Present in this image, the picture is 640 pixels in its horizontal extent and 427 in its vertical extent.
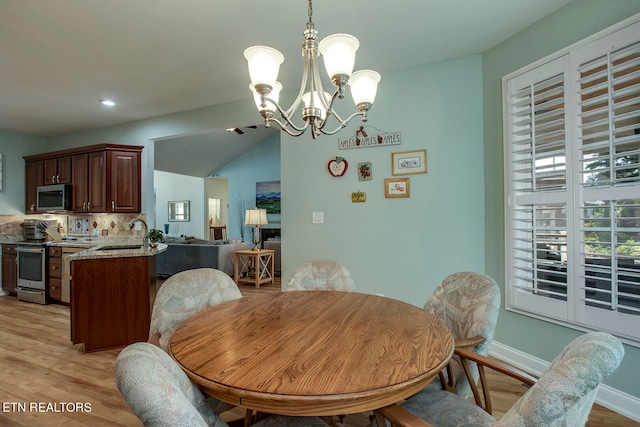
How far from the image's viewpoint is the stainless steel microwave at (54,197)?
4.80m

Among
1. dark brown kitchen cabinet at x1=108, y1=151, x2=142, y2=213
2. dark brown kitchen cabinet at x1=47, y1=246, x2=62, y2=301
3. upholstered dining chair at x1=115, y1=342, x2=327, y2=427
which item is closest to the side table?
dark brown kitchen cabinet at x1=108, y1=151, x2=142, y2=213

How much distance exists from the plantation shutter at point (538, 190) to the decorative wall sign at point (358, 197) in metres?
1.29

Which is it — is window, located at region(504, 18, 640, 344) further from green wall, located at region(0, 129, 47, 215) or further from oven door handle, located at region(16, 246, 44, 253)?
green wall, located at region(0, 129, 47, 215)

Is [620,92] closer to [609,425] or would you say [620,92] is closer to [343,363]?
[609,425]

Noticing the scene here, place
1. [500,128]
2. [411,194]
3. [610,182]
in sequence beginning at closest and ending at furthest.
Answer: [610,182] < [500,128] < [411,194]

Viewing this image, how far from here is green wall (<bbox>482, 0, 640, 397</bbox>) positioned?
6.47 ft

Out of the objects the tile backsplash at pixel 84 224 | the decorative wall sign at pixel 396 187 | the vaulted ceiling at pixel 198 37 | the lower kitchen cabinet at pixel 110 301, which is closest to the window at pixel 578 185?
the vaulted ceiling at pixel 198 37

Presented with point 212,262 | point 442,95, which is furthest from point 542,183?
point 212,262

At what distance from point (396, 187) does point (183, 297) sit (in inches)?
86.4

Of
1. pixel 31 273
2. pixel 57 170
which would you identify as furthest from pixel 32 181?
pixel 31 273

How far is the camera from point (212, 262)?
562 cm

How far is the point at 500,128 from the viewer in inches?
108

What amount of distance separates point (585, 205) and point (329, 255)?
7.12 ft

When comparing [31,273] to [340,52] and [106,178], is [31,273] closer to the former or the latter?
[106,178]
